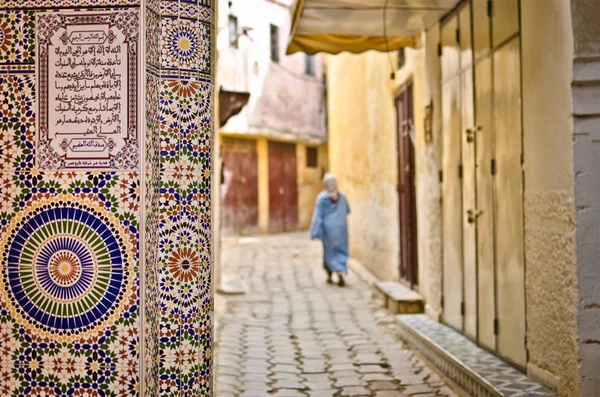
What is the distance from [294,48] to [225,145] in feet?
45.0

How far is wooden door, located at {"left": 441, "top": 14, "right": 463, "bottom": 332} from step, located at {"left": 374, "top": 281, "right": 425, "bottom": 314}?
3.63 ft

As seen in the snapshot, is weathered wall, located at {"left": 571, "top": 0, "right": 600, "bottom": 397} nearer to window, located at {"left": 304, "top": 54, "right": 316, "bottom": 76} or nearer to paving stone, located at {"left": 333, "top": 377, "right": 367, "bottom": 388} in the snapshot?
paving stone, located at {"left": 333, "top": 377, "right": 367, "bottom": 388}

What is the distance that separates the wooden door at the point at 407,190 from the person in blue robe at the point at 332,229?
137 cm

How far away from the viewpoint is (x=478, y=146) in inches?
232

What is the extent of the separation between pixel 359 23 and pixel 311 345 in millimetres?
2653

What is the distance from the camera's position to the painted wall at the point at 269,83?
19.7m

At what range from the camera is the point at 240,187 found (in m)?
21.6

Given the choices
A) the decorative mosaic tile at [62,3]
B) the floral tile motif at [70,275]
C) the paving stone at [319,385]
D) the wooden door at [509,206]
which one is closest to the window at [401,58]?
the wooden door at [509,206]

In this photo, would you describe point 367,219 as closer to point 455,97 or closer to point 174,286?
point 455,97

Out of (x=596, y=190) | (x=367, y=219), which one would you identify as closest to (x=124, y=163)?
(x=596, y=190)

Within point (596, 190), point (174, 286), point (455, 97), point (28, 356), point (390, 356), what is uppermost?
point (455, 97)

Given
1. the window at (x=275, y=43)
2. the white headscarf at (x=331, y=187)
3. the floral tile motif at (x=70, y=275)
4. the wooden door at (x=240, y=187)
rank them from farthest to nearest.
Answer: the window at (x=275, y=43), the wooden door at (x=240, y=187), the white headscarf at (x=331, y=187), the floral tile motif at (x=70, y=275)

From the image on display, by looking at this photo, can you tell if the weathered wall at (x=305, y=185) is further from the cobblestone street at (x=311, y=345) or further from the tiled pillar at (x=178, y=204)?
the tiled pillar at (x=178, y=204)

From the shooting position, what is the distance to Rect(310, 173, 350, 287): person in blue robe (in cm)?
1091
